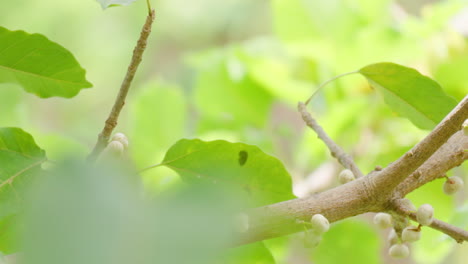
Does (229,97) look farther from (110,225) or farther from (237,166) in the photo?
(110,225)

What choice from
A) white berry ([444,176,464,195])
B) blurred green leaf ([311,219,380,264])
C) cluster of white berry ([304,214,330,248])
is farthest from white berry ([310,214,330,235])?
blurred green leaf ([311,219,380,264])

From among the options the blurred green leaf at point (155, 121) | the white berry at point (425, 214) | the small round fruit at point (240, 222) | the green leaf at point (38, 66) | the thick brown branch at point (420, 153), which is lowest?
the small round fruit at point (240, 222)

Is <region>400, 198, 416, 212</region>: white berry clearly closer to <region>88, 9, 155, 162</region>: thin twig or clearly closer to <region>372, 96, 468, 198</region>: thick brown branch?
<region>372, 96, 468, 198</region>: thick brown branch

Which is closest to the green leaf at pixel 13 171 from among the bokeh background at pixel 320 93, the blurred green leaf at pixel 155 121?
the bokeh background at pixel 320 93

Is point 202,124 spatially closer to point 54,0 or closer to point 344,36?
point 344,36

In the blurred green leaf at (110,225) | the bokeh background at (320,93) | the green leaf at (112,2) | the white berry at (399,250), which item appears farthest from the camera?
the bokeh background at (320,93)

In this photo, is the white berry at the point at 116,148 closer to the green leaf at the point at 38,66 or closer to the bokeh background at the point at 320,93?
the green leaf at the point at 38,66
